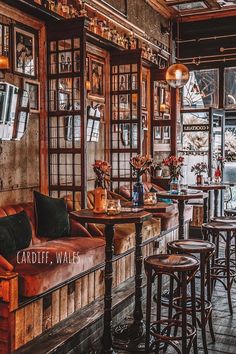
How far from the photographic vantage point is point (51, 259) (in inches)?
139

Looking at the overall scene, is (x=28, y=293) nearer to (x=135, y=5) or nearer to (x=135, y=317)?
(x=135, y=317)

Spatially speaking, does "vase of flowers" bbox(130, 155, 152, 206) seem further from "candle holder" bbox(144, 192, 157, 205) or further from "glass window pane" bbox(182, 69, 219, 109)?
"glass window pane" bbox(182, 69, 219, 109)

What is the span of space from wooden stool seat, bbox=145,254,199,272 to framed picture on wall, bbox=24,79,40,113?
2.46 meters

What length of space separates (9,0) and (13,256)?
2412 mm

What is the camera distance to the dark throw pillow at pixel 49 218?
4.23m

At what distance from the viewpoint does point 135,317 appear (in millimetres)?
3715

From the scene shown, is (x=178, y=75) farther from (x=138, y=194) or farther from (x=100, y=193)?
(x=100, y=193)

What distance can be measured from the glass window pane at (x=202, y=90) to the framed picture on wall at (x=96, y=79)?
3080mm

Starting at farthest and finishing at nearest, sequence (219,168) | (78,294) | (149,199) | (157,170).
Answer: (219,168)
(157,170)
(149,199)
(78,294)

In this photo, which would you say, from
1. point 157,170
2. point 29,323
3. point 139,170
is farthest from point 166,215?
point 29,323

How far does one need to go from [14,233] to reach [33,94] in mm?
1816

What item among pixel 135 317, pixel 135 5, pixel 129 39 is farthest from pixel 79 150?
pixel 135 5

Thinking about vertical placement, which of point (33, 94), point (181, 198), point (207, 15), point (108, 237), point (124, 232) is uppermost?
point (207, 15)

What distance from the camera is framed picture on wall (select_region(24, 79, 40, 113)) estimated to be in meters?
4.76
